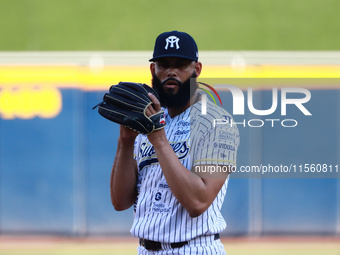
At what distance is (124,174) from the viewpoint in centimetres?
232

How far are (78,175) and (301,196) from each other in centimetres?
258

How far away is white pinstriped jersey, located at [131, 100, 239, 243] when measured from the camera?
2139 millimetres

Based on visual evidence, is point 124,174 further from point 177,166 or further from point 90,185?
point 90,185

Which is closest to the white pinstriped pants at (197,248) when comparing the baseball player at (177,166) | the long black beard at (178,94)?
the baseball player at (177,166)

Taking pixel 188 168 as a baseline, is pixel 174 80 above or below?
above

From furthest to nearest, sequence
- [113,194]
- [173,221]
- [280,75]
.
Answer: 1. [280,75]
2. [113,194]
3. [173,221]

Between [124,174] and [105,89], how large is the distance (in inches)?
148

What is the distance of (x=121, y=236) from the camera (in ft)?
19.9

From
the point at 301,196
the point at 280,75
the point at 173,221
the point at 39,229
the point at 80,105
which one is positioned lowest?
the point at 173,221
